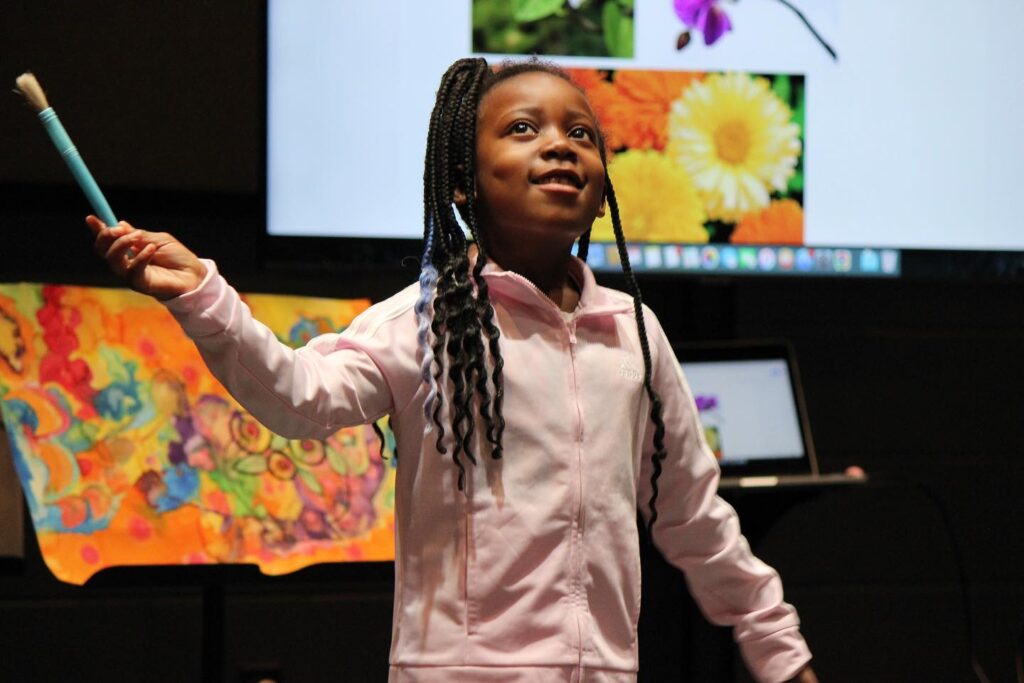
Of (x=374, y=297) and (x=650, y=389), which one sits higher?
(x=374, y=297)

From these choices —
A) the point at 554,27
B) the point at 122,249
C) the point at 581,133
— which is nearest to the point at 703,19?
the point at 554,27

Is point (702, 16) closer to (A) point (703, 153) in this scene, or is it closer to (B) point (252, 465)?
(A) point (703, 153)

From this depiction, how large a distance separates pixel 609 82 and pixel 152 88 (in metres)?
0.82

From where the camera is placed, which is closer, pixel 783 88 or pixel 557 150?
pixel 557 150

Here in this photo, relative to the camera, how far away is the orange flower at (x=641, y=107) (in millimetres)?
2172

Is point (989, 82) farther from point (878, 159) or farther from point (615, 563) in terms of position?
point (615, 563)

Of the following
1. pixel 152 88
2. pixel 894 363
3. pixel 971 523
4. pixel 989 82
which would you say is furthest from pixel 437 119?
pixel 971 523

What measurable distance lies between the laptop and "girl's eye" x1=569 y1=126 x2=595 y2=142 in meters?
0.81

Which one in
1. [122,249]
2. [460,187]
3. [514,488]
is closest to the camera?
[122,249]

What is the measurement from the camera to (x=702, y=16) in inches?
87.6

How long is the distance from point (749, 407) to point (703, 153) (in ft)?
1.55

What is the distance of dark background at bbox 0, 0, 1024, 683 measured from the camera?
221 centimetres

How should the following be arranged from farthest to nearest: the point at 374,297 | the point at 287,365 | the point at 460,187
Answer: the point at 374,297 < the point at 460,187 < the point at 287,365

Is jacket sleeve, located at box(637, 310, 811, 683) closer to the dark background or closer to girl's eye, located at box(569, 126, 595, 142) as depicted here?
girl's eye, located at box(569, 126, 595, 142)
